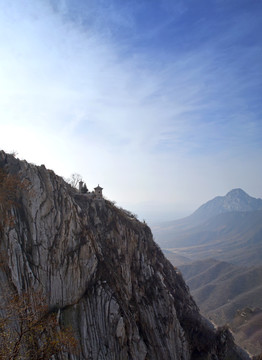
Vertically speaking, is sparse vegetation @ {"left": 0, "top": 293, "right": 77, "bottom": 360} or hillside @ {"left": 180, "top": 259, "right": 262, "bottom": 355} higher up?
sparse vegetation @ {"left": 0, "top": 293, "right": 77, "bottom": 360}

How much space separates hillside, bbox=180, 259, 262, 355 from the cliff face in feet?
162

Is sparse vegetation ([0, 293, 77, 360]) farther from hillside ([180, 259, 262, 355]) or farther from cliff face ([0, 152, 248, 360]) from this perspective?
hillside ([180, 259, 262, 355])

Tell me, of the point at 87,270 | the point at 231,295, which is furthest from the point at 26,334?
the point at 231,295

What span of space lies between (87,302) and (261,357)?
46438 millimetres

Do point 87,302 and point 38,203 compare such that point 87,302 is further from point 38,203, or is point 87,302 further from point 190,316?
point 190,316

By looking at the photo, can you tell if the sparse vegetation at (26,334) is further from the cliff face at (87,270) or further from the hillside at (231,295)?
the hillside at (231,295)

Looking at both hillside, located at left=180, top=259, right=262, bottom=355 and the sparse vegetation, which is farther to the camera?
hillside, located at left=180, top=259, right=262, bottom=355

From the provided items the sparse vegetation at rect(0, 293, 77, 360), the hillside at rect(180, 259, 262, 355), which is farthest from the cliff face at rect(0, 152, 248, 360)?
the hillside at rect(180, 259, 262, 355)

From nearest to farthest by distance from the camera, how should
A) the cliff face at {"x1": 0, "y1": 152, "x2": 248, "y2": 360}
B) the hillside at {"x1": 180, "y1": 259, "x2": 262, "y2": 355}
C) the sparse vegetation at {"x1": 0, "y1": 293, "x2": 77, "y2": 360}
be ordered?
the sparse vegetation at {"x1": 0, "y1": 293, "x2": 77, "y2": 360}, the cliff face at {"x1": 0, "y1": 152, "x2": 248, "y2": 360}, the hillside at {"x1": 180, "y1": 259, "x2": 262, "y2": 355}

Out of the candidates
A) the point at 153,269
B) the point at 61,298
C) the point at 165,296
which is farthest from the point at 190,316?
the point at 61,298

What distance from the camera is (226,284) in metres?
118

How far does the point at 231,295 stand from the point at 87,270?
351 ft

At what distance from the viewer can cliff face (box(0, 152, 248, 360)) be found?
21953 millimetres

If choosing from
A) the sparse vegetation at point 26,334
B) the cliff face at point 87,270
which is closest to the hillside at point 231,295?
the cliff face at point 87,270
